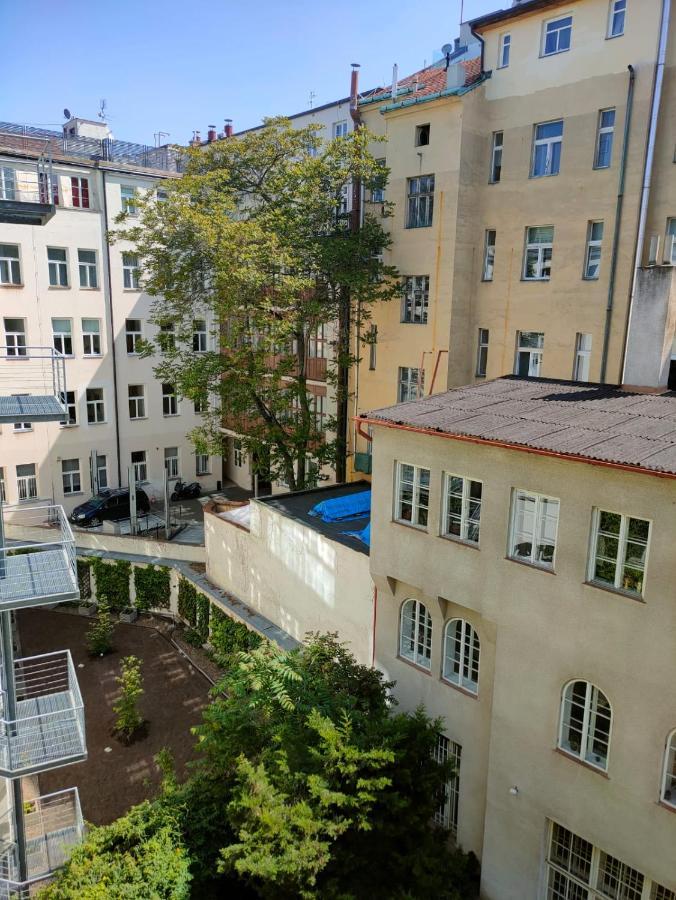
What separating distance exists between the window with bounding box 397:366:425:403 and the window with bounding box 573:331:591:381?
5450mm

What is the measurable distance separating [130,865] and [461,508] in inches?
351

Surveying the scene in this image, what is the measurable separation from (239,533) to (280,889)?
44.3ft

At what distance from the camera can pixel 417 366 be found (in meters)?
24.1

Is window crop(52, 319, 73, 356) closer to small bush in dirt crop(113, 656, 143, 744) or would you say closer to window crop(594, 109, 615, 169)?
small bush in dirt crop(113, 656, 143, 744)

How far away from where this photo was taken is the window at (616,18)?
59.4 ft

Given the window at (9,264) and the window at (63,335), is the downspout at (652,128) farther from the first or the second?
the window at (9,264)

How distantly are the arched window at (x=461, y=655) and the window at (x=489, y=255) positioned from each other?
1297 centimetres

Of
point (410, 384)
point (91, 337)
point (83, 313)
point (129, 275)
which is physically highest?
point (129, 275)

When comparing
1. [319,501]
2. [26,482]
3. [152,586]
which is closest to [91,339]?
[26,482]

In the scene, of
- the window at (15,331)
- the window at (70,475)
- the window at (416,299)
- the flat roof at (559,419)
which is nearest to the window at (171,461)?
the window at (70,475)

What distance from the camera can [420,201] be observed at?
23375 mm

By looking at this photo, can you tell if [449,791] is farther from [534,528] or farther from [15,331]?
[15,331]

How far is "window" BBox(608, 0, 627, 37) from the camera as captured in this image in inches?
712

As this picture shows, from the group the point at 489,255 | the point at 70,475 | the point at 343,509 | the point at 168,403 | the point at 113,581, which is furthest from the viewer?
the point at 168,403
